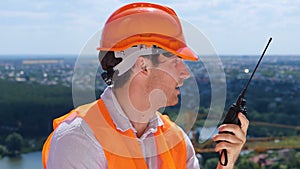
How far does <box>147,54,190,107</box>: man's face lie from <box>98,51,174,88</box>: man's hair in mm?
17

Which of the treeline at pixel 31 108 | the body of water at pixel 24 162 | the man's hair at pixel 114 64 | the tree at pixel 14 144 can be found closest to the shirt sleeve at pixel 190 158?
the man's hair at pixel 114 64

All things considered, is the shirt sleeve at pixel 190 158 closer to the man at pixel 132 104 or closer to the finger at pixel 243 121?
the man at pixel 132 104

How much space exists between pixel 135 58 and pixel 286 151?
1567 centimetres

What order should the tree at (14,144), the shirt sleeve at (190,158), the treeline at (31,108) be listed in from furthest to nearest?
1. the tree at (14,144)
2. the treeline at (31,108)
3. the shirt sleeve at (190,158)

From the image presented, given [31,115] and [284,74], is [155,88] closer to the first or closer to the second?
[31,115]

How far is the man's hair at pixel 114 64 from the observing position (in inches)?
44.6

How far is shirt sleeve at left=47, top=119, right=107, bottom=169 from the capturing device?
107cm

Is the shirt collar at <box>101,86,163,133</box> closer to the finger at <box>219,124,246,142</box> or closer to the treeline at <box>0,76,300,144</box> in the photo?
the finger at <box>219,124,246,142</box>

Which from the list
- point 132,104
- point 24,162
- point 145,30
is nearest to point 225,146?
point 132,104

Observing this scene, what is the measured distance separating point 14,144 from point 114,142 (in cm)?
1424

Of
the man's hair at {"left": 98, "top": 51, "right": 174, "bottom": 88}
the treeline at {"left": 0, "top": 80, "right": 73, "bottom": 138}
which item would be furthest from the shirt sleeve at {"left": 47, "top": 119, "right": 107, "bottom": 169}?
the treeline at {"left": 0, "top": 80, "right": 73, "bottom": 138}

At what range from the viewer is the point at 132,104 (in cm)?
119

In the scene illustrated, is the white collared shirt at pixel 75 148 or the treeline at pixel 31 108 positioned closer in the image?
the white collared shirt at pixel 75 148

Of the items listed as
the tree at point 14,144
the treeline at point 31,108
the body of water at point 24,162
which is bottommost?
the body of water at point 24,162
